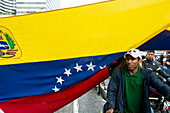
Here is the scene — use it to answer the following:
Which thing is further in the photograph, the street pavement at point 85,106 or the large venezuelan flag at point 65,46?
the street pavement at point 85,106

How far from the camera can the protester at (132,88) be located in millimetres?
2348

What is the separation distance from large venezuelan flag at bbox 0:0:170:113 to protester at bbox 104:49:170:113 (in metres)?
0.44

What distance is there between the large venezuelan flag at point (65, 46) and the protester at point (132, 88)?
0.44m

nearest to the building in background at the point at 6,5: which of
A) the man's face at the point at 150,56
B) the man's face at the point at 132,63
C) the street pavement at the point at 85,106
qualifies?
the street pavement at the point at 85,106

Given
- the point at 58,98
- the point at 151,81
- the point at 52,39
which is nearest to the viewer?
the point at 151,81

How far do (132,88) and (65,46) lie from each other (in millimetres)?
1314

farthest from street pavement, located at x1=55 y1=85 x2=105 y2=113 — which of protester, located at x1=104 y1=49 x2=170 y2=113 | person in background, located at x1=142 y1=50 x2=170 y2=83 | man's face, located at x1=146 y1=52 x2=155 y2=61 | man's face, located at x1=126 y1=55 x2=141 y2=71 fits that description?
man's face, located at x1=126 y1=55 x2=141 y2=71

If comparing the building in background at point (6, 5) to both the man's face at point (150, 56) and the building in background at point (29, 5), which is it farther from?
the man's face at point (150, 56)

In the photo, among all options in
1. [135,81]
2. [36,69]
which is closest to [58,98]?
[36,69]

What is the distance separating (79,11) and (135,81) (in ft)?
4.77

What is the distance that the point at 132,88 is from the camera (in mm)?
2385

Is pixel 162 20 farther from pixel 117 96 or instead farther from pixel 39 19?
pixel 39 19

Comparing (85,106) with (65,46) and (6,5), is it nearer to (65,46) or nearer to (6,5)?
(65,46)

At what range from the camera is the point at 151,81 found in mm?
2359
